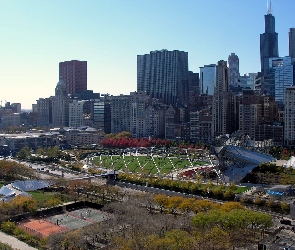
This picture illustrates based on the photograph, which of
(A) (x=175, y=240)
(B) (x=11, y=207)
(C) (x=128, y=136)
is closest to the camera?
(A) (x=175, y=240)

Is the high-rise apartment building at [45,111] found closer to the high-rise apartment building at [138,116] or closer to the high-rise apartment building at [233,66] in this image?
the high-rise apartment building at [138,116]

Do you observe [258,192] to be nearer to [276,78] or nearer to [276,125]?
[276,125]

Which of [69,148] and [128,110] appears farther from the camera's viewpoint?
[128,110]

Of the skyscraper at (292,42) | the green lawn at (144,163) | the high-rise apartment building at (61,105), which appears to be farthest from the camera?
the skyscraper at (292,42)

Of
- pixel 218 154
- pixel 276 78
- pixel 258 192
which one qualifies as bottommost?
pixel 258 192

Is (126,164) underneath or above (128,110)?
underneath

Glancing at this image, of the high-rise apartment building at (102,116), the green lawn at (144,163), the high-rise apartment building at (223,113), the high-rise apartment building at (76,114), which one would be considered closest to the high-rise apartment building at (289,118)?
the high-rise apartment building at (223,113)

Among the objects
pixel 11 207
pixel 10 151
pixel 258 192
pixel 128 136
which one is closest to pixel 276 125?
pixel 128 136
